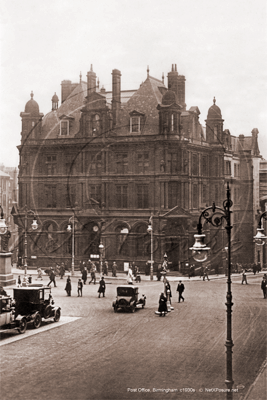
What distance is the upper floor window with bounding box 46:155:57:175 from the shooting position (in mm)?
31703

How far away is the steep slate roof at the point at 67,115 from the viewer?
28.0 meters

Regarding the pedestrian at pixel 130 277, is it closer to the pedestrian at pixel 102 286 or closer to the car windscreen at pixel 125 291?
the pedestrian at pixel 102 286

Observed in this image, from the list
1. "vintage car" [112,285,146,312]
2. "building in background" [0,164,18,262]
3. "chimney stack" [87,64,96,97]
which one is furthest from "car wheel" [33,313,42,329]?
"chimney stack" [87,64,96,97]

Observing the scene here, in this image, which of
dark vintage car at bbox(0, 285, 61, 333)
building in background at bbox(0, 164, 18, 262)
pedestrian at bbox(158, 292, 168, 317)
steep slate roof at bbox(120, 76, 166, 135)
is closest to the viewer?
dark vintage car at bbox(0, 285, 61, 333)

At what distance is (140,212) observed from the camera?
3297 cm

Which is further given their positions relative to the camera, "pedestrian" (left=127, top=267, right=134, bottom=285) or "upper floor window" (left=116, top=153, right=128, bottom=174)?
"upper floor window" (left=116, top=153, right=128, bottom=174)

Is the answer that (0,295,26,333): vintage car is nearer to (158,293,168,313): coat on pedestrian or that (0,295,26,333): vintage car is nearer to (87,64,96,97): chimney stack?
(158,293,168,313): coat on pedestrian

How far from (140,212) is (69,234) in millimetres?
4529

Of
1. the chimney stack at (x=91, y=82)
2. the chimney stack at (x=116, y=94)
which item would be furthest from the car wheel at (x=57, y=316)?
the chimney stack at (x=116, y=94)

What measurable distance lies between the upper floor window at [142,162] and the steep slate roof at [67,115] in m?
4.11

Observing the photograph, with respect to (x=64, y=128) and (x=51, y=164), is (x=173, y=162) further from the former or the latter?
(x=51, y=164)

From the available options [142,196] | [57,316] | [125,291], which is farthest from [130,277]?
[142,196]

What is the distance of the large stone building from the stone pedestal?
1295 mm

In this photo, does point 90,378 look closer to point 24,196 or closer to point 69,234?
point 69,234
